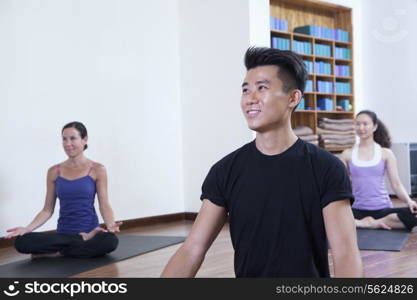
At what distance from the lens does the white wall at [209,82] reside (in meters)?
5.21

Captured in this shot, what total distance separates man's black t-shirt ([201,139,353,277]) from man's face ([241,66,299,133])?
0.27 feet

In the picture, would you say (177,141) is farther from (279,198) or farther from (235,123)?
(279,198)

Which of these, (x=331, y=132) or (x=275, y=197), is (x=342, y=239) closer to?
(x=275, y=197)

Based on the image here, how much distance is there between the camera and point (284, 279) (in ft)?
4.28

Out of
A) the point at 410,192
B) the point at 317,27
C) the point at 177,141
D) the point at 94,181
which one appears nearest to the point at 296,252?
the point at 94,181

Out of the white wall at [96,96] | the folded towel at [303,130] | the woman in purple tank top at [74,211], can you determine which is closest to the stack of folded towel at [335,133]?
the folded towel at [303,130]

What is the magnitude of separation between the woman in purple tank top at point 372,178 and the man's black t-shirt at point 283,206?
2.99m

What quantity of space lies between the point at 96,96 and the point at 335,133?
2.60 m

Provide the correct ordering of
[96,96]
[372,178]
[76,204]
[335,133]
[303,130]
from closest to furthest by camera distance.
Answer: [76,204] < [372,178] < [96,96] < [303,130] < [335,133]

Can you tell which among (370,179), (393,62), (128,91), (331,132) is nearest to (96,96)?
(128,91)

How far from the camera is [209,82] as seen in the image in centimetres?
543

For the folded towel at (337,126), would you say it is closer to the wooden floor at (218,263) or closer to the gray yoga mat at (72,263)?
the wooden floor at (218,263)

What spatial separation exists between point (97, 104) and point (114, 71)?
0.35 metres

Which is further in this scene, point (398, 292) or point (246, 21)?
point (246, 21)
